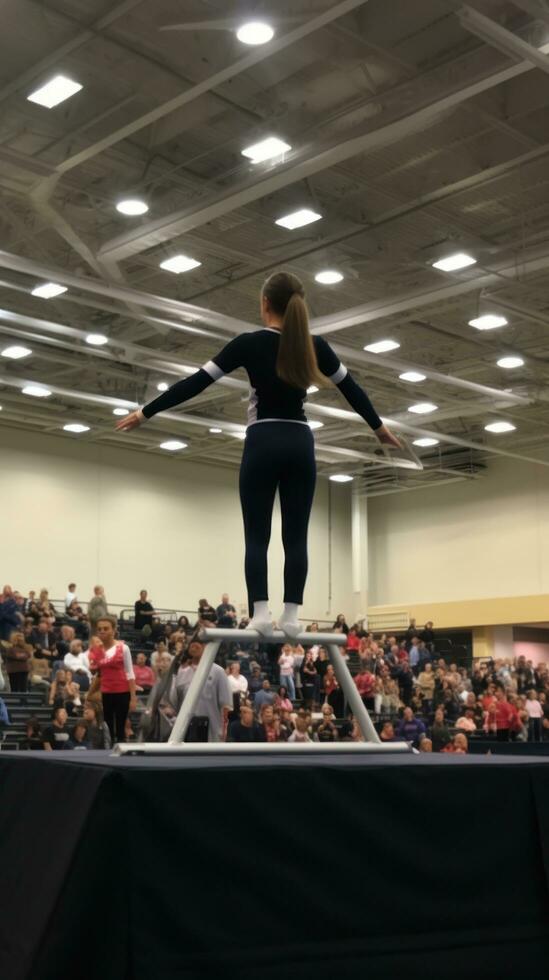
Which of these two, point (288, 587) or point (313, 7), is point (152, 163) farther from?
point (288, 587)

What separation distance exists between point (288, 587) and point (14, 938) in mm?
1898

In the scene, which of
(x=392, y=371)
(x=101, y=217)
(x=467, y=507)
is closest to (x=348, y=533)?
(x=467, y=507)

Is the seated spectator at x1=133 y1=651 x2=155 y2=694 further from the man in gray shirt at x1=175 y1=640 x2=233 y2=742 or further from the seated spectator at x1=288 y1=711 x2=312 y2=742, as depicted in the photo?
the man in gray shirt at x1=175 y1=640 x2=233 y2=742

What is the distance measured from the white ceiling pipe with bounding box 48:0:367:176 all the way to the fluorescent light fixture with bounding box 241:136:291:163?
87cm

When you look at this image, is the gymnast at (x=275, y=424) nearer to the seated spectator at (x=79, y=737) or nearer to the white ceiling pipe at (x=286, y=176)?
the white ceiling pipe at (x=286, y=176)

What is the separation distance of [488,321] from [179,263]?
555 cm

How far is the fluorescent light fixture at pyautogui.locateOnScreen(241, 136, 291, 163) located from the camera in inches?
525

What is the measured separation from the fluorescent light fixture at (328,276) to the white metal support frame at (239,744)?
13.5 meters

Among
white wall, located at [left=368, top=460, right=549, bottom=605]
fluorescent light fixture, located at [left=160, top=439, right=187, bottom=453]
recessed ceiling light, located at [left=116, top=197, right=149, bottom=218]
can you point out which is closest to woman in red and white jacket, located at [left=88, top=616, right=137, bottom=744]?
recessed ceiling light, located at [left=116, top=197, right=149, bottom=218]

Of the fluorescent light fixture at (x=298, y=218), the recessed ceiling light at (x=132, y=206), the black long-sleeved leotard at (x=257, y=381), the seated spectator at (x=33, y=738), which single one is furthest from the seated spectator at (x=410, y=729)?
the black long-sleeved leotard at (x=257, y=381)

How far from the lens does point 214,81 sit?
11.8 metres

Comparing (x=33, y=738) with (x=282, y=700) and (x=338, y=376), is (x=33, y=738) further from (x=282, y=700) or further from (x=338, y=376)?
(x=338, y=376)

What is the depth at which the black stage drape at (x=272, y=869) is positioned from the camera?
2.60m

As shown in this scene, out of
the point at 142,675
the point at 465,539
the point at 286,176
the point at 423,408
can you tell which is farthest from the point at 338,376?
the point at 465,539
